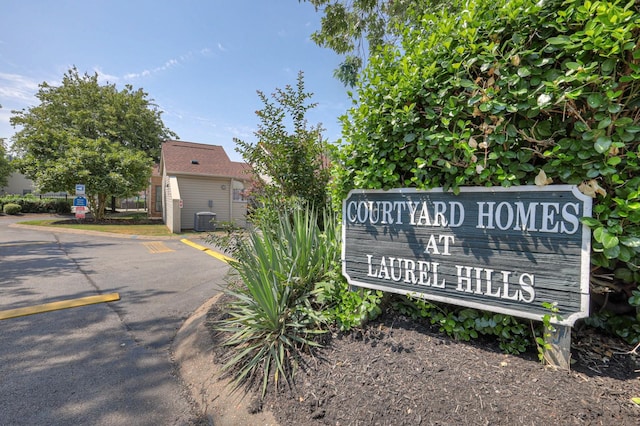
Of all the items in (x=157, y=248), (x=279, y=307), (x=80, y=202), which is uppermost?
(x=80, y=202)

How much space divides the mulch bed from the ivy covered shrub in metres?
0.38

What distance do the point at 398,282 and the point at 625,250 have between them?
48.3 inches

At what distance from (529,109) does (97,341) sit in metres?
4.50

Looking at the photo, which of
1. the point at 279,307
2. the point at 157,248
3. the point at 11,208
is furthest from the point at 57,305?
the point at 11,208

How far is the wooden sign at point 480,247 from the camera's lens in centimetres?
154

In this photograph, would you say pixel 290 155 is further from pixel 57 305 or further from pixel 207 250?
pixel 207 250

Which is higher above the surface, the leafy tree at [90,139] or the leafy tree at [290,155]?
the leafy tree at [90,139]

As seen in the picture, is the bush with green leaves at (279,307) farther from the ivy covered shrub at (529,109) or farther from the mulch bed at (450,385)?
the ivy covered shrub at (529,109)

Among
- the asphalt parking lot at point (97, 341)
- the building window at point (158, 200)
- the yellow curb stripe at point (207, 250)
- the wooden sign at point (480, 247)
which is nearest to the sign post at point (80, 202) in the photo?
the yellow curb stripe at point (207, 250)

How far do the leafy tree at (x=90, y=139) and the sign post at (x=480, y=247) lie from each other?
1803 centimetres

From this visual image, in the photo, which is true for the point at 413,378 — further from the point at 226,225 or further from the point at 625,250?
the point at 226,225

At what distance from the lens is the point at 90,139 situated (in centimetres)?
1795

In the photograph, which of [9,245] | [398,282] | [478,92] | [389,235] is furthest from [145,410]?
[9,245]

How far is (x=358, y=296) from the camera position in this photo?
7.57ft
